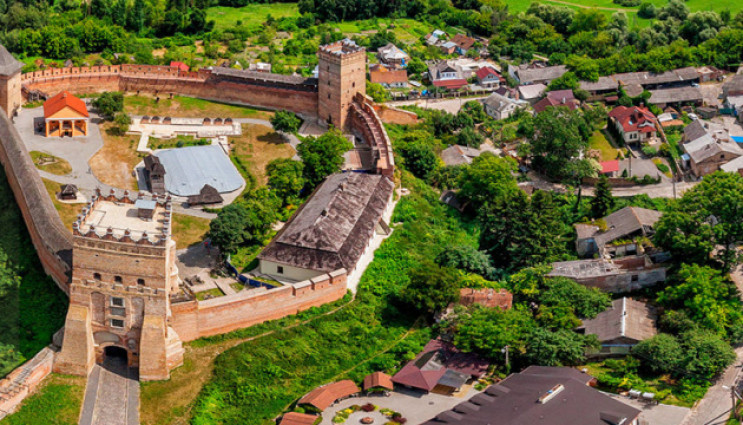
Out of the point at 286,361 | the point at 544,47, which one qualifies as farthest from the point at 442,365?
the point at 544,47

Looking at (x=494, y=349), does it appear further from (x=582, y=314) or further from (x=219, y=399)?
(x=219, y=399)

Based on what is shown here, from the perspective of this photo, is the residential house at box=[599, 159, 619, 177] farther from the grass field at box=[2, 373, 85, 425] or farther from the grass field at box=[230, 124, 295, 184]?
the grass field at box=[2, 373, 85, 425]

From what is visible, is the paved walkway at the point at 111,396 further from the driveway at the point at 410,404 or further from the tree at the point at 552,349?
the tree at the point at 552,349

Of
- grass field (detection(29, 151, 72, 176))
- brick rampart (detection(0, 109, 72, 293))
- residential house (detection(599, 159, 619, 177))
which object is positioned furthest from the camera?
residential house (detection(599, 159, 619, 177))

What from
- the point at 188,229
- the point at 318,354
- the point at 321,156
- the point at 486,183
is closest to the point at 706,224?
the point at 486,183

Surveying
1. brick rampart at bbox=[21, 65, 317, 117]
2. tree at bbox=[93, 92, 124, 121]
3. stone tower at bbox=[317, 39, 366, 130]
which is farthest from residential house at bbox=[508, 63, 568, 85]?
tree at bbox=[93, 92, 124, 121]

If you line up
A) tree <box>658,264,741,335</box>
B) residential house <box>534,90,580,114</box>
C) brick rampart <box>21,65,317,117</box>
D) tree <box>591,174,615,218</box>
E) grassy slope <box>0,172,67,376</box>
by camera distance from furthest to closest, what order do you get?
residential house <box>534,90,580,114</box> → brick rampart <box>21,65,317,117</box> → tree <box>591,174,615,218</box> → tree <box>658,264,741,335</box> → grassy slope <box>0,172,67,376</box>
